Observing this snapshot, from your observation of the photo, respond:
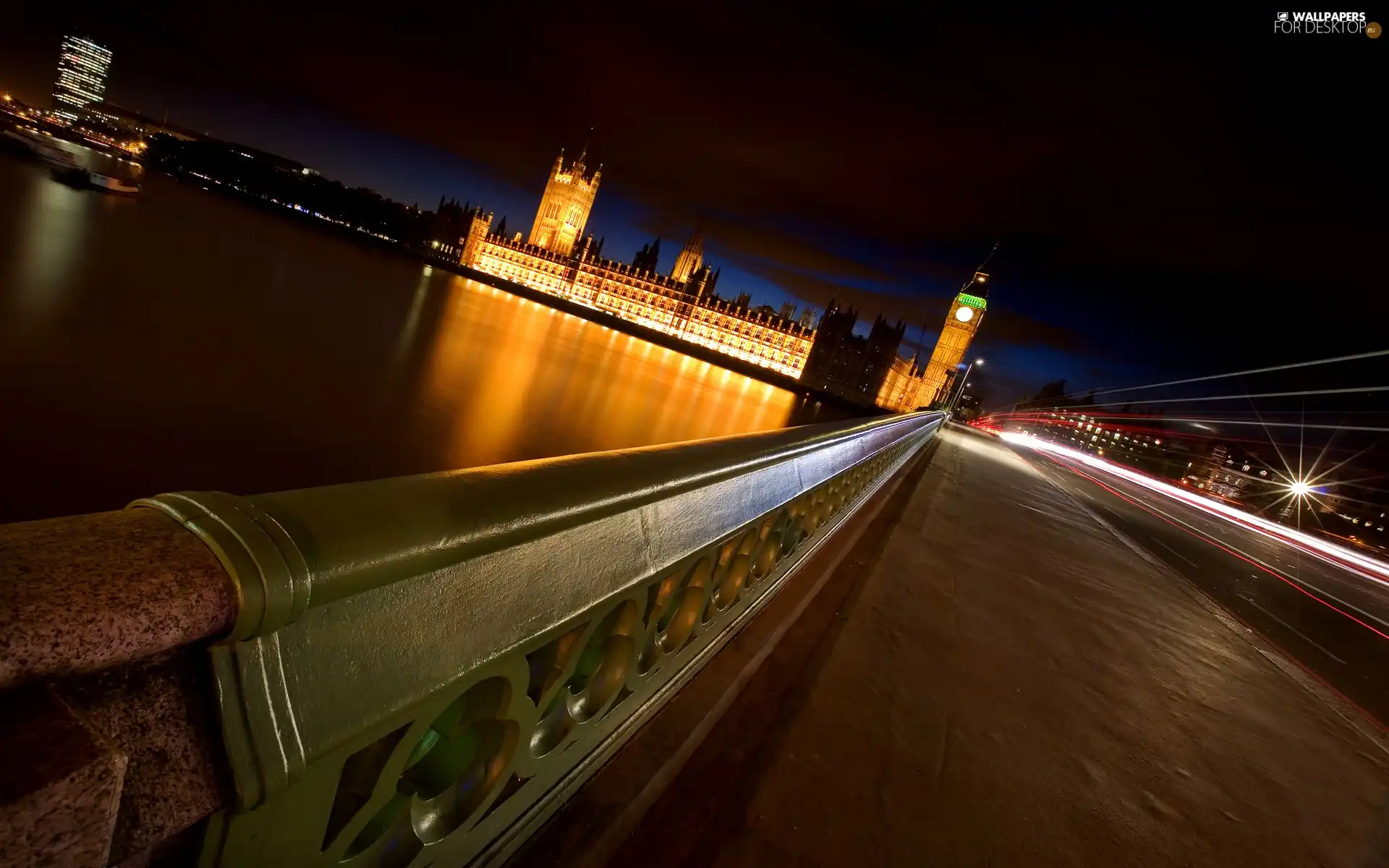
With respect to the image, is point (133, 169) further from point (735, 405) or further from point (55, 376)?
point (55, 376)

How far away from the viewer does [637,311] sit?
311 ft

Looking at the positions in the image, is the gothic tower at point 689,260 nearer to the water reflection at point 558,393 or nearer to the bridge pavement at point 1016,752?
the water reflection at point 558,393

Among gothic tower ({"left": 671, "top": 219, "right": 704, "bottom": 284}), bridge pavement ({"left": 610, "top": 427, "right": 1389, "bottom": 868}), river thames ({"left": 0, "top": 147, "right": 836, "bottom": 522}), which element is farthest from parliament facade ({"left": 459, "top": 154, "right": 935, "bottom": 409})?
bridge pavement ({"left": 610, "top": 427, "right": 1389, "bottom": 868})

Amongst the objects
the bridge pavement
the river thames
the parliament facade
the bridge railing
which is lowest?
the river thames

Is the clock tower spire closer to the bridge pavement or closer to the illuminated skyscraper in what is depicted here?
the bridge pavement

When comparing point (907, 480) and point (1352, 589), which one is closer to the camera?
point (907, 480)

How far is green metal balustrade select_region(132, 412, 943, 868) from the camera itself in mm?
633

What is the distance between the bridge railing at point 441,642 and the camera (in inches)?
24.7

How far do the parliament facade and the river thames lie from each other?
147ft

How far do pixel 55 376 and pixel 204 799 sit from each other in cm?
1787

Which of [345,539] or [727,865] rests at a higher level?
[345,539]

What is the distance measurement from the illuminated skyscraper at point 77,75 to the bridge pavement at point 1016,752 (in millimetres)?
144167

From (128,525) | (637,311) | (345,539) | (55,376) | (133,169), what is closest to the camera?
(128,525)

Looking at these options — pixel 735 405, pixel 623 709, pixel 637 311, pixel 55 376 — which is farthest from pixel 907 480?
pixel 637 311
